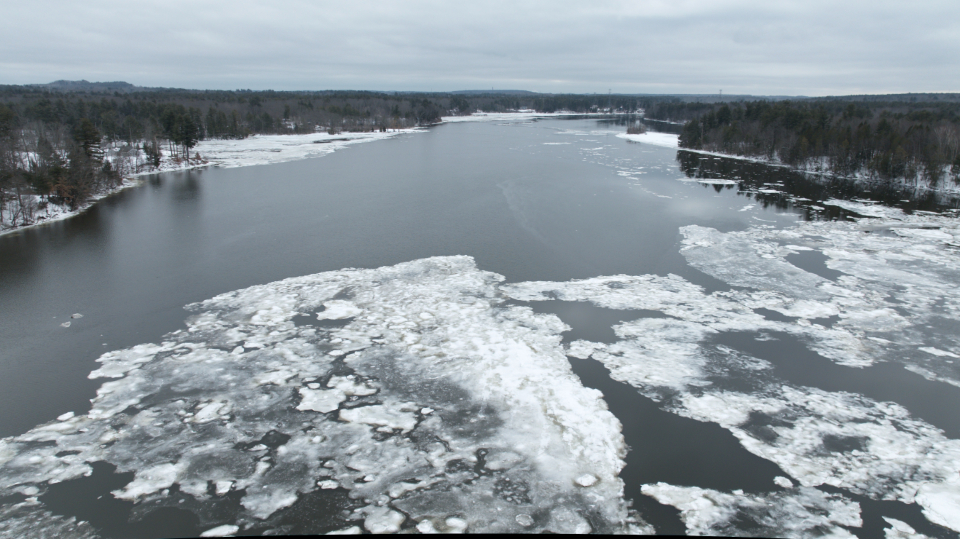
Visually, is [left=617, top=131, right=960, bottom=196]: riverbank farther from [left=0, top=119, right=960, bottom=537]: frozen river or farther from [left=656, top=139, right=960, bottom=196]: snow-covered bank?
[left=0, top=119, right=960, bottom=537]: frozen river

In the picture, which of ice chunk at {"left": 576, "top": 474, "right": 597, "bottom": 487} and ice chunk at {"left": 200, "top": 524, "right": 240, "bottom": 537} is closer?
ice chunk at {"left": 200, "top": 524, "right": 240, "bottom": 537}

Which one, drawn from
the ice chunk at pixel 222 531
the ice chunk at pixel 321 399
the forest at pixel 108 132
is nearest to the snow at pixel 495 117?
the forest at pixel 108 132

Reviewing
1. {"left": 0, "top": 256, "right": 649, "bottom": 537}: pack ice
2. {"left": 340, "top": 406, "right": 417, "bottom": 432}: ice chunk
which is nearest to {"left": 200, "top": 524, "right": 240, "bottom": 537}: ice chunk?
{"left": 0, "top": 256, "right": 649, "bottom": 537}: pack ice

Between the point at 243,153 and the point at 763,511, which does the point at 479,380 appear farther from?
the point at 243,153

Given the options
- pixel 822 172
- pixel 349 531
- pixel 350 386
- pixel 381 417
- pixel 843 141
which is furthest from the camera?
pixel 822 172

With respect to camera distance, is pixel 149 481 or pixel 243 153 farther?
pixel 243 153

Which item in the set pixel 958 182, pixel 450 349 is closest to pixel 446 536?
pixel 450 349

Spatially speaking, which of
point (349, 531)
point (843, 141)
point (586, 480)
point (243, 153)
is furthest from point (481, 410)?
point (243, 153)
